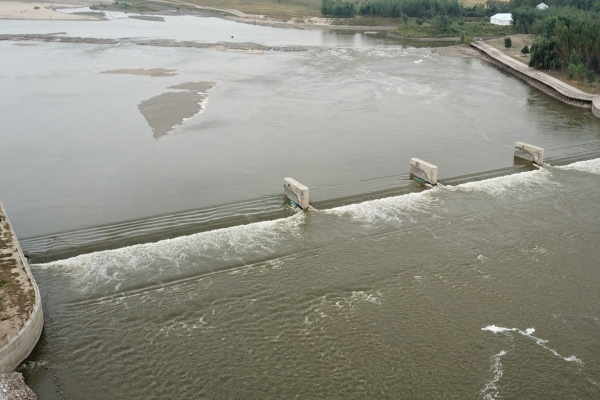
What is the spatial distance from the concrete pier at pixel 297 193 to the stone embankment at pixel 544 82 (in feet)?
108

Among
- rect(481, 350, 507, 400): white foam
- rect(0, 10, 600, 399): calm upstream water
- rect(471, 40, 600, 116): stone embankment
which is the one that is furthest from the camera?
rect(471, 40, 600, 116): stone embankment

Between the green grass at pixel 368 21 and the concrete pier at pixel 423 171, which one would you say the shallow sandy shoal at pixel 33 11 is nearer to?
the green grass at pixel 368 21

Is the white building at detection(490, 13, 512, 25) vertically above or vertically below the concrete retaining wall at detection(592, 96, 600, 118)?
above

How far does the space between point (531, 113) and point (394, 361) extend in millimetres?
38454

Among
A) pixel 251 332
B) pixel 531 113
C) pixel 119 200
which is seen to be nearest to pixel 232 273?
pixel 251 332

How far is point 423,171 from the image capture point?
1334 inches

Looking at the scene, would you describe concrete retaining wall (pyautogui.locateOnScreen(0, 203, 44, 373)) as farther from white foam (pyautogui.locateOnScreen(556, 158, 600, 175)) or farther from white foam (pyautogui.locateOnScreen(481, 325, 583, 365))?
white foam (pyautogui.locateOnScreen(556, 158, 600, 175))

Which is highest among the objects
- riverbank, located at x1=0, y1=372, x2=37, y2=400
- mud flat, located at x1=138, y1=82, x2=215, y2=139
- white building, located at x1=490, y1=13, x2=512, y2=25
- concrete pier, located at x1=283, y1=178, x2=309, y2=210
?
white building, located at x1=490, y1=13, x2=512, y2=25

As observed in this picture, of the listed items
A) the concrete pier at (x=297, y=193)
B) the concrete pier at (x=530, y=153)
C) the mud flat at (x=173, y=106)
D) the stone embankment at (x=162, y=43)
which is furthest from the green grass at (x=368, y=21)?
the concrete pier at (x=297, y=193)

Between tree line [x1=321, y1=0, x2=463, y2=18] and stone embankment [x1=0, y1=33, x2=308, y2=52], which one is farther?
tree line [x1=321, y1=0, x2=463, y2=18]

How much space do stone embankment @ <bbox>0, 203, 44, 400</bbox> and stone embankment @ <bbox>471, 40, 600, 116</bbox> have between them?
152 ft

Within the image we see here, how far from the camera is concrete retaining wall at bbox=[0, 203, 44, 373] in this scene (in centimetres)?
1780

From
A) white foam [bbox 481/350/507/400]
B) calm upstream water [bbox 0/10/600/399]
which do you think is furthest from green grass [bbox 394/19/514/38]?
white foam [bbox 481/350/507/400]

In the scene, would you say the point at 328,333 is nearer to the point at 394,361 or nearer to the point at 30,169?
the point at 394,361
